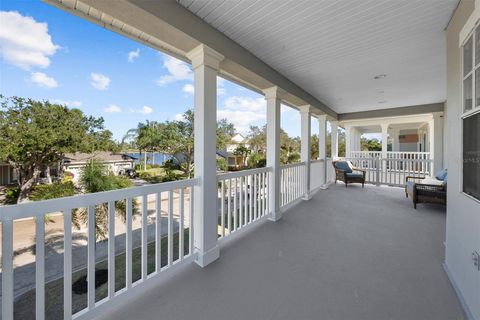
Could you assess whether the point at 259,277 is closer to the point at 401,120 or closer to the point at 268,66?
the point at 268,66

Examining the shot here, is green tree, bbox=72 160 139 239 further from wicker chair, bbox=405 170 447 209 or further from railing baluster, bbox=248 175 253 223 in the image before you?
wicker chair, bbox=405 170 447 209

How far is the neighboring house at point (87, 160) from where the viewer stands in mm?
2945

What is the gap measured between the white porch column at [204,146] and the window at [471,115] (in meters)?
2.26

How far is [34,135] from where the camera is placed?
33.5ft

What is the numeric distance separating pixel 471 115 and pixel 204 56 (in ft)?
8.14

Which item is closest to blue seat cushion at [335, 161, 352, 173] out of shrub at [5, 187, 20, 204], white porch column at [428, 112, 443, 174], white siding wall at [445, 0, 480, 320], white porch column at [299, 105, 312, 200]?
white porch column at [428, 112, 443, 174]

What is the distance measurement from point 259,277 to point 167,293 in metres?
0.88

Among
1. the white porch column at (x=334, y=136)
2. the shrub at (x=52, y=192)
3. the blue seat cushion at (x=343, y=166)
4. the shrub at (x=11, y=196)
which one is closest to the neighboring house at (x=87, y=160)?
the shrub at (x=52, y=192)

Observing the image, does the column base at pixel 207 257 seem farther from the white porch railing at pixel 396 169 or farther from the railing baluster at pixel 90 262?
the white porch railing at pixel 396 169

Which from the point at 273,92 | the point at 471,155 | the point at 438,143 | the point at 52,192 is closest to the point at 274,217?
the point at 273,92

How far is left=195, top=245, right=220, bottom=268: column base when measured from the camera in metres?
2.28

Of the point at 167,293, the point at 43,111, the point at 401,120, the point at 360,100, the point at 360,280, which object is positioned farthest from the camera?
the point at 43,111

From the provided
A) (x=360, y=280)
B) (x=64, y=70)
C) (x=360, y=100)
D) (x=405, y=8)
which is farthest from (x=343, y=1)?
(x=64, y=70)

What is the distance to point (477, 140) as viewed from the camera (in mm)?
1541
